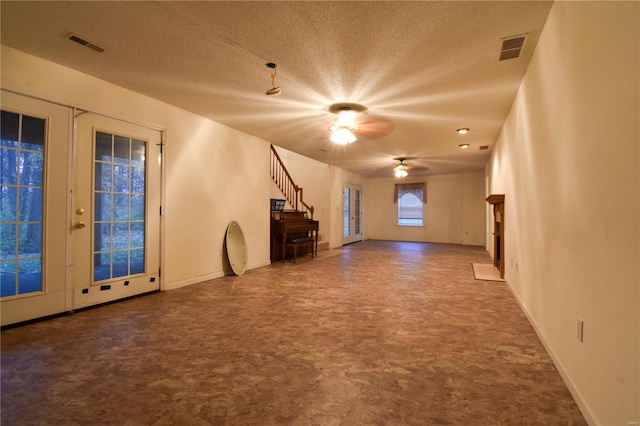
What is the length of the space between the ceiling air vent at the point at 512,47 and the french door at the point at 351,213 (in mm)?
6783

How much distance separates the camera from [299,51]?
105 inches

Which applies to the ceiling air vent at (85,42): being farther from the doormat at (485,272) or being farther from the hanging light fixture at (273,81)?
the doormat at (485,272)

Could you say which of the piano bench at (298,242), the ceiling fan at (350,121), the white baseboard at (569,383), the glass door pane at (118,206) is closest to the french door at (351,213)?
the piano bench at (298,242)

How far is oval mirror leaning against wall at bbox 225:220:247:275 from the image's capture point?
496 centimetres

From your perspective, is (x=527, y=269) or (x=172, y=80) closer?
(x=527, y=269)

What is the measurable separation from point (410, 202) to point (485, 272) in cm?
592

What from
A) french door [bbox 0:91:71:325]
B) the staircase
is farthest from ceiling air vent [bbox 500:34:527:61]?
the staircase

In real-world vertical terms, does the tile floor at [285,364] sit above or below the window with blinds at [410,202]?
below

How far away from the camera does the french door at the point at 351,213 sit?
9.62m

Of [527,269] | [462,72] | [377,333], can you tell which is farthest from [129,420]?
[462,72]

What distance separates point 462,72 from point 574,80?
1.45 m

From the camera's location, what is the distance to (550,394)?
176cm

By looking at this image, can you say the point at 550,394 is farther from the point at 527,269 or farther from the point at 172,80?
the point at 172,80

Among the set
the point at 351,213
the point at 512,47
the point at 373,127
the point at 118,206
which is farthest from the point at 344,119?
the point at 351,213
